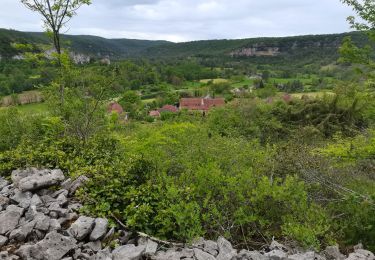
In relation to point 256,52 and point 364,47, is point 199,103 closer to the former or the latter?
point 364,47

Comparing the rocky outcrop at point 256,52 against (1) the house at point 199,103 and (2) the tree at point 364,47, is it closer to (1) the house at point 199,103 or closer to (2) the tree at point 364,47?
(1) the house at point 199,103

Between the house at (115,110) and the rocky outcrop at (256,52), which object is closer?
the house at (115,110)

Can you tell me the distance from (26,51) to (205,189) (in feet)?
24.1

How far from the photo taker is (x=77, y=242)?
4297 mm

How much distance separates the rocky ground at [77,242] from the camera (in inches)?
159

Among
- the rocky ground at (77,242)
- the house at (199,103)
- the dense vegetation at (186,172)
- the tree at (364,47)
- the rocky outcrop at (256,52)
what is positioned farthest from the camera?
the rocky outcrop at (256,52)

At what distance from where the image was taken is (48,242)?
4.03m

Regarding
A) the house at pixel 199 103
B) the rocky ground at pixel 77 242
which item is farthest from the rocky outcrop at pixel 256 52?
the rocky ground at pixel 77 242

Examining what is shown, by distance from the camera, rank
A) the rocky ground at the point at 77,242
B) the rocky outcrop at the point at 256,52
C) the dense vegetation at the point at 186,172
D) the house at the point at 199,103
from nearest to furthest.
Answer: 1. the rocky ground at the point at 77,242
2. the dense vegetation at the point at 186,172
3. the house at the point at 199,103
4. the rocky outcrop at the point at 256,52

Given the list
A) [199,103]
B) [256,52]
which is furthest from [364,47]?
[256,52]

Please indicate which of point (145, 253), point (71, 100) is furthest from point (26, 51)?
point (145, 253)

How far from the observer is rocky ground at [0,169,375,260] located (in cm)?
403

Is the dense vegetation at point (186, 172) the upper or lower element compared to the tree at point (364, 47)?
lower

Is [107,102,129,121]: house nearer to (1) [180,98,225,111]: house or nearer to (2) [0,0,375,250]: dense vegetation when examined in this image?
(2) [0,0,375,250]: dense vegetation
